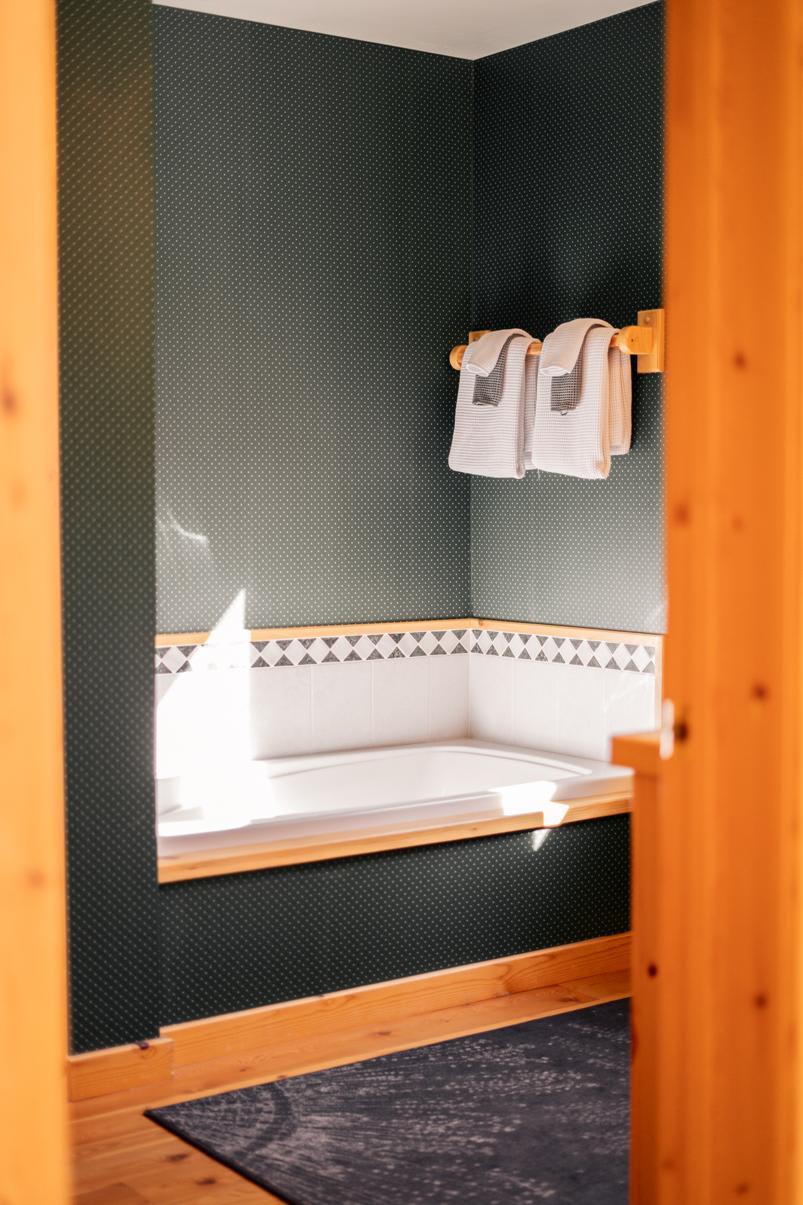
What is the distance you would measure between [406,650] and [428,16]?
1.99 m

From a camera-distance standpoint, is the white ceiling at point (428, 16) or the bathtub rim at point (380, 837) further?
the white ceiling at point (428, 16)

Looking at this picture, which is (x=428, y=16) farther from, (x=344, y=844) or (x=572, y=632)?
(x=344, y=844)

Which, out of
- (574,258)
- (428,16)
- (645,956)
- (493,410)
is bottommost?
(645,956)

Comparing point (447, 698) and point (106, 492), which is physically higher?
point (106, 492)

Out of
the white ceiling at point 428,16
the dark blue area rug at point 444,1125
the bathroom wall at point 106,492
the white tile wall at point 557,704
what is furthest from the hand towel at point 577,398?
the dark blue area rug at point 444,1125

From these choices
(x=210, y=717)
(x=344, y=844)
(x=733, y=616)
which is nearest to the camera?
(x=733, y=616)

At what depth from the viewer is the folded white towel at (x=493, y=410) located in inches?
184

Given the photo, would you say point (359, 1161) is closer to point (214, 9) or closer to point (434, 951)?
point (434, 951)

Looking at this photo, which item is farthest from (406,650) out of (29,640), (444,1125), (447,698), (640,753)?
(29,640)

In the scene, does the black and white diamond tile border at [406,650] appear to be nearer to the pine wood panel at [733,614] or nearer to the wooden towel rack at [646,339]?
the wooden towel rack at [646,339]

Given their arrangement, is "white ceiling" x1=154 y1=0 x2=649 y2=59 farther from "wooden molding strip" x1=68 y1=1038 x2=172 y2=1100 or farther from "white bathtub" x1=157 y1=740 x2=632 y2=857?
"wooden molding strip" x1=68 y1=1038 x2=172 y2=1100

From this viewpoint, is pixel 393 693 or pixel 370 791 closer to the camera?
pixel 370 791

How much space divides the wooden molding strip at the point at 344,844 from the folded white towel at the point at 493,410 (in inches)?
44.6

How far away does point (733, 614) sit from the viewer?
6.38 ft
